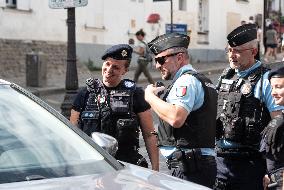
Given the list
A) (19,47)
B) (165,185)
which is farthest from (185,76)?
(19,47)

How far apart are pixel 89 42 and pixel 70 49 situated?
1266cm

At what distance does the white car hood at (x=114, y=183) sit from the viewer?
10.2 ft

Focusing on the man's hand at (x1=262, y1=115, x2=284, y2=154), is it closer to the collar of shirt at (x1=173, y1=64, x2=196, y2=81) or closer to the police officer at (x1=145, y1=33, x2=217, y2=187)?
the police officer at (x1=145, y1=33, x2=217, y2=187)

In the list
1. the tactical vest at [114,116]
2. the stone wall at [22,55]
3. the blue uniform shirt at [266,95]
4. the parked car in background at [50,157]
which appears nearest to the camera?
the parked car in background at [50,157]

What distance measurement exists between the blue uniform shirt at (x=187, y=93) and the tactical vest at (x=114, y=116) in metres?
0.52

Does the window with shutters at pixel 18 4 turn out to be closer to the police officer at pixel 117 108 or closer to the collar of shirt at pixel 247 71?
the police officer at pixel 117 108

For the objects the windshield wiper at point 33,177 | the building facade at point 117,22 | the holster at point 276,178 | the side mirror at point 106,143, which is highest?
the building facade at point 117,22

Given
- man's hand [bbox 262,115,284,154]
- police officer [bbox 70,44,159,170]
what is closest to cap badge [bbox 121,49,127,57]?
police officer [bbox 70,44,159,170]

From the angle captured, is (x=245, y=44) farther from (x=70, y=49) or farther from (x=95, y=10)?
(x=95, y=10)

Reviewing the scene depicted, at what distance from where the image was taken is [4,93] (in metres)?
3.90

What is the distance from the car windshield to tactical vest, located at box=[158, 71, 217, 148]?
0.66 m

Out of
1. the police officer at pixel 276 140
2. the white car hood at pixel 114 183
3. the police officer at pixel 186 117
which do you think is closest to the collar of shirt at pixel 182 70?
the police officer at pixel 186 117

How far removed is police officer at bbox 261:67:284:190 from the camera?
4.01m

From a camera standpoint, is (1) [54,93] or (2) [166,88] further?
(1) [54,93]
